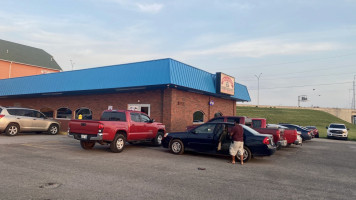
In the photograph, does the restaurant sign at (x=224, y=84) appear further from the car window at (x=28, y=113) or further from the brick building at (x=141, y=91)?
the car window at (x=28, y=113)

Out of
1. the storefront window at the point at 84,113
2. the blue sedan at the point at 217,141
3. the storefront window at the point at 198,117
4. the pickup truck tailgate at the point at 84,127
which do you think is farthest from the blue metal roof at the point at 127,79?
the pickup truck tailgate at the point at 84,127

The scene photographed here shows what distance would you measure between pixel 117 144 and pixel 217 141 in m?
4.32

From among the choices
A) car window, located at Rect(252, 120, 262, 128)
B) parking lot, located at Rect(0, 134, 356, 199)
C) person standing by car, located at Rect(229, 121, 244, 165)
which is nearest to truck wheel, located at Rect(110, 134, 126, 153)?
parking lot, located at Rect(0, 134, 356, 199)

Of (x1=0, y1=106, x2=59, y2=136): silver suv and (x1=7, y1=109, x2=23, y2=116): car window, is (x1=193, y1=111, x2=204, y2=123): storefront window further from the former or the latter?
(x1=7, y1=109, x2=23, y2=116): car window

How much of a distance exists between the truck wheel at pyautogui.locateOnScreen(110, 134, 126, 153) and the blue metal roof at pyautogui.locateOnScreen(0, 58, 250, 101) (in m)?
5.69

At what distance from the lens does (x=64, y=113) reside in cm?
2394

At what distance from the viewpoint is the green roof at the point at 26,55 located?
129 ft

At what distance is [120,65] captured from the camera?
61.3ft

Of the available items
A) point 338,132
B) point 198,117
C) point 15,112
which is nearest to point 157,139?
point 198,117

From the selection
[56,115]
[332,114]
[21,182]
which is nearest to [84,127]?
[21,182]

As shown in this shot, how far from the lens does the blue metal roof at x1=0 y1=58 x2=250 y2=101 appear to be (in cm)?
1638

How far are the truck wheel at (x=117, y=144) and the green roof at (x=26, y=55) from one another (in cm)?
3679

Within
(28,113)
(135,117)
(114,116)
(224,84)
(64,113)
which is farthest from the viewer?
(64,113)

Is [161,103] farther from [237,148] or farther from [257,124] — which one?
[237,148]
